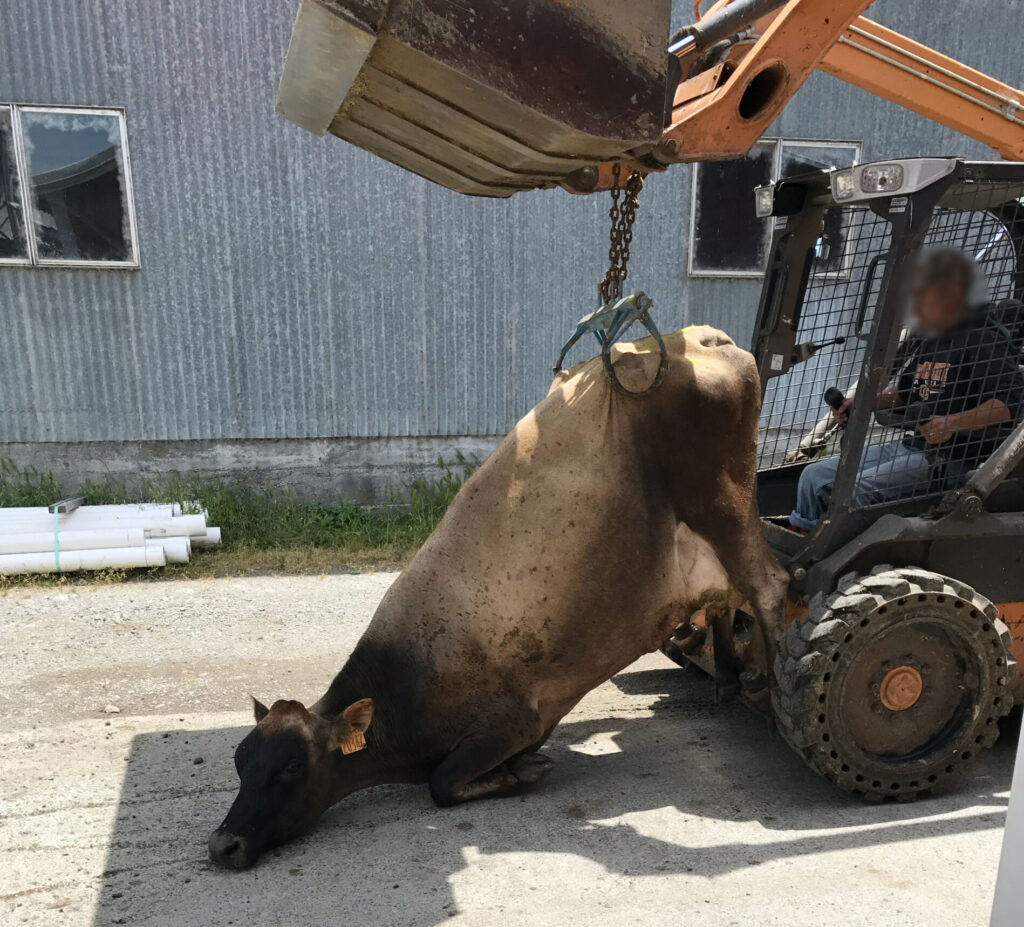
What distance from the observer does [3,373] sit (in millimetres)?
7707

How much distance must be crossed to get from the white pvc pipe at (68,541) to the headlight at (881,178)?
19.8 ft

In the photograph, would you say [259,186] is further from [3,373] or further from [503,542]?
[503,542]

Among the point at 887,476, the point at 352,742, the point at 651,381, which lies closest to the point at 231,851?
the point at 352,742

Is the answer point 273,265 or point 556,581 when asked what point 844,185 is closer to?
point 556,581

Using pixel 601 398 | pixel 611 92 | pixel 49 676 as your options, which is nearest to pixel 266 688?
pixel 49 676

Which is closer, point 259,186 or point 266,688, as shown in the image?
point 266,688

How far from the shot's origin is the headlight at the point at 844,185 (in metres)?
3.78

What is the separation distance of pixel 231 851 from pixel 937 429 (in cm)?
359

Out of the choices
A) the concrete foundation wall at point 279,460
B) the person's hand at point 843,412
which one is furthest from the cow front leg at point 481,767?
the concrete foundation wall at point 279,460

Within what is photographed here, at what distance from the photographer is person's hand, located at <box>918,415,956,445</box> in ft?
13.2

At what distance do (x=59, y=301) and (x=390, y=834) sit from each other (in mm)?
6278

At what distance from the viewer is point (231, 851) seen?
10.9 feet

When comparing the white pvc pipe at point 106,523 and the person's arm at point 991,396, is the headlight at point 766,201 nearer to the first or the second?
the person's arm at point 991,396

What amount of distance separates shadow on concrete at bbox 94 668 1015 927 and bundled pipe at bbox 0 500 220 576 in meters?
2.89
